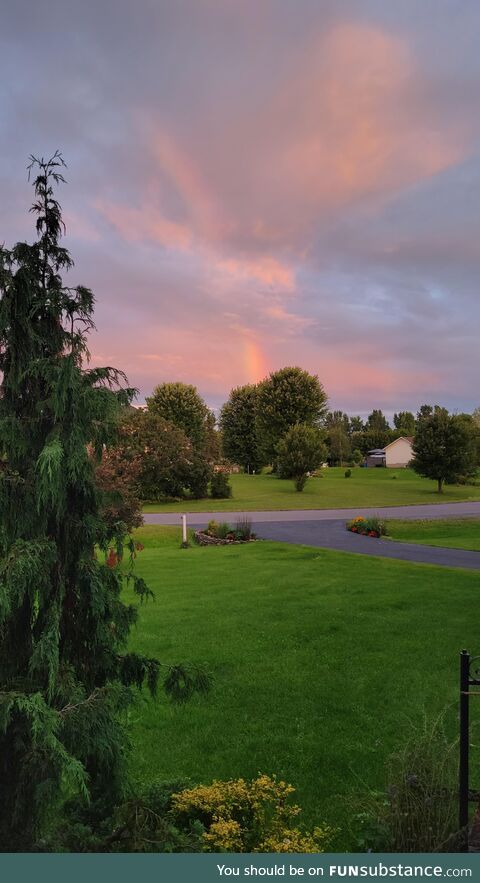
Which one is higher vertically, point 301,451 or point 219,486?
point 301,451

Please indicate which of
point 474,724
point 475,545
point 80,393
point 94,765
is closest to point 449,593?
point 474,724

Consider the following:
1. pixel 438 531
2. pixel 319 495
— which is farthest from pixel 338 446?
pixel 438 531

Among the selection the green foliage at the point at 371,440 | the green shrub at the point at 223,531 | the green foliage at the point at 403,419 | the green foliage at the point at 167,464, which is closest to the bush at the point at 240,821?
the green shrub at the point at 223,531

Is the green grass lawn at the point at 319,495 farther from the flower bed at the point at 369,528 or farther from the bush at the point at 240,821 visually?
the bush at the point at 240,821

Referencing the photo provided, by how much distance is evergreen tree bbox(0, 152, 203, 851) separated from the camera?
132 inches

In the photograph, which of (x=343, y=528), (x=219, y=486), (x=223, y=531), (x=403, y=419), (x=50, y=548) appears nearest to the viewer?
(x=50, y=548)

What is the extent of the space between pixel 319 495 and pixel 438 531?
2359cm

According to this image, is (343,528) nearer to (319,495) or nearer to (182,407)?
(319,495)

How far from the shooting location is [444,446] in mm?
50875

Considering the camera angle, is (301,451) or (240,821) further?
(301,451)

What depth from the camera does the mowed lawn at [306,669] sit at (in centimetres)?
607

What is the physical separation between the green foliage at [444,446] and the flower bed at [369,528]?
26.5 m

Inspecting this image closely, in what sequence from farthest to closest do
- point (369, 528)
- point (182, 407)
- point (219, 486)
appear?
1. point (182, 407)
2. point (219, 486)
3. point (369, 528)

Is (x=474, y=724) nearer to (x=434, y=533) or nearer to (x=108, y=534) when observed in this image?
(x=108, y=534)
